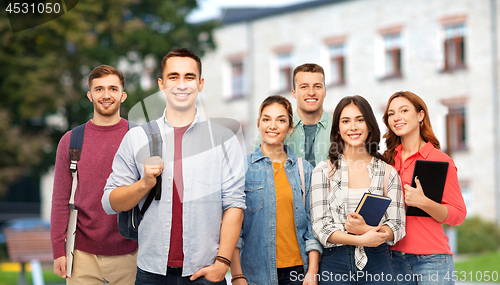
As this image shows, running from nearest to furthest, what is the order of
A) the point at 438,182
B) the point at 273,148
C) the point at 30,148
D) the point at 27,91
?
the point at 438,182, the point at 273,148, the point at 27,91, the point at 30,148

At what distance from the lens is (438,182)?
3.10 metres

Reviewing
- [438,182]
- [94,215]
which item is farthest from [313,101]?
[94,215]

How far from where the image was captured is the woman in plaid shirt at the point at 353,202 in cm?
305

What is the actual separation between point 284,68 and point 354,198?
19.3 m

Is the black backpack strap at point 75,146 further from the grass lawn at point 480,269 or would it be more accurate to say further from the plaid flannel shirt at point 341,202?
the grass lawn at point 480,269

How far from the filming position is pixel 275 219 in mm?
3268

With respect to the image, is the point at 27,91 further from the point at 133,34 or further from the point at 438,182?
the point at 438,182

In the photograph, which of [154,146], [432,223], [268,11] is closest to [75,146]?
[154,146]

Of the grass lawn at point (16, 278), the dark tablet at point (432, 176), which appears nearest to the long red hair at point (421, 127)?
the dark tablet at point (432, 176)

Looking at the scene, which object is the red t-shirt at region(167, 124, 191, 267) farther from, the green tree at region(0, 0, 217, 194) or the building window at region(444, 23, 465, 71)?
the building window at region(444, 23, 465, 71)

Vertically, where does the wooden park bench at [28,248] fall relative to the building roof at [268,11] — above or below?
below

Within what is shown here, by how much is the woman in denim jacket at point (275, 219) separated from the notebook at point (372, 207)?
1.22 ft

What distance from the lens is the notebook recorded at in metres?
2.91

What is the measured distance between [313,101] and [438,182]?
1.04m
